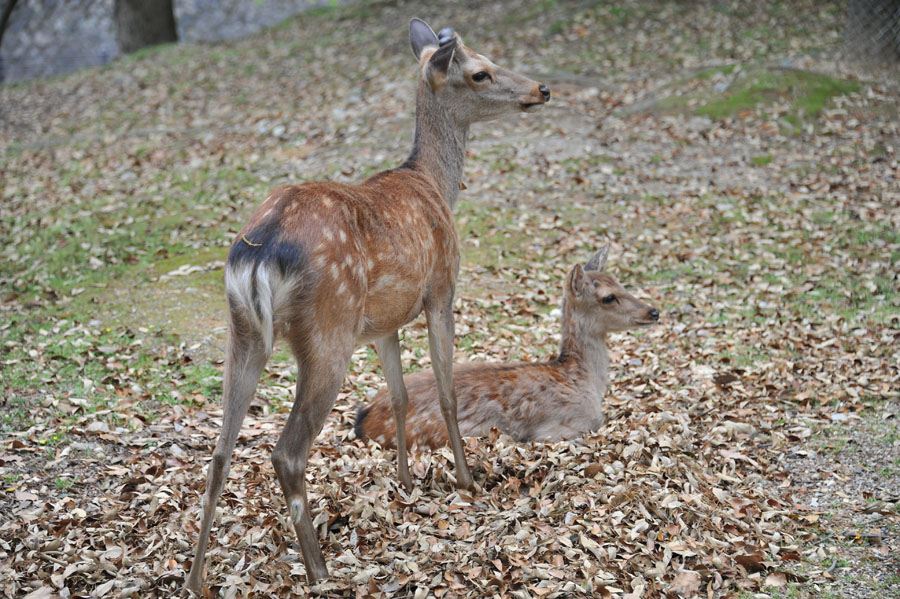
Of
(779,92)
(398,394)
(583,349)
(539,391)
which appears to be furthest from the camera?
(779,92)

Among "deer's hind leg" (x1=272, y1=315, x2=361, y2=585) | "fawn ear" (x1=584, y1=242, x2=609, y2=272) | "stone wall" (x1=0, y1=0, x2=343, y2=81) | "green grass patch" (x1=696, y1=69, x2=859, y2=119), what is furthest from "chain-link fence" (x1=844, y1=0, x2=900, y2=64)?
"deer's hind leg" (x1=272, y1=315, x2=361, y2=585)

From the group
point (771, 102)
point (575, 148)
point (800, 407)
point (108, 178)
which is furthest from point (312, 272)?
point (771, 102)

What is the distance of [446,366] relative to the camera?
4930 mm

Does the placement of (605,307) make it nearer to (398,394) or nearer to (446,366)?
(446,366)

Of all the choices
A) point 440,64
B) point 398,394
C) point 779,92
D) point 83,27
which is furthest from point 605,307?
point 83,27

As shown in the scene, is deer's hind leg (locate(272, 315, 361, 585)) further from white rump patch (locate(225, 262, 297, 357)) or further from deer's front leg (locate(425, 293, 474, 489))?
deer's front leg (locate(425, 293, 474, 489))

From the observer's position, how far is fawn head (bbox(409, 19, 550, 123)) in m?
5.57

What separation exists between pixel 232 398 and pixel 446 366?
1.42 meters

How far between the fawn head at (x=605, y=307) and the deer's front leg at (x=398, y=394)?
1.84 m

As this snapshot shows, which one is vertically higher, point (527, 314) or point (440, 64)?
point (440, 64)

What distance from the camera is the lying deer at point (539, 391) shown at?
5.60m

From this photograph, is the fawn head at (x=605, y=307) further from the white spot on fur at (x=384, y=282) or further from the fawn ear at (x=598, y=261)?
the white spot on fur at (x=384, y=282)

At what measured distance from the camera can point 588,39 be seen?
617 inches

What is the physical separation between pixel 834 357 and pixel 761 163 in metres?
4.97
